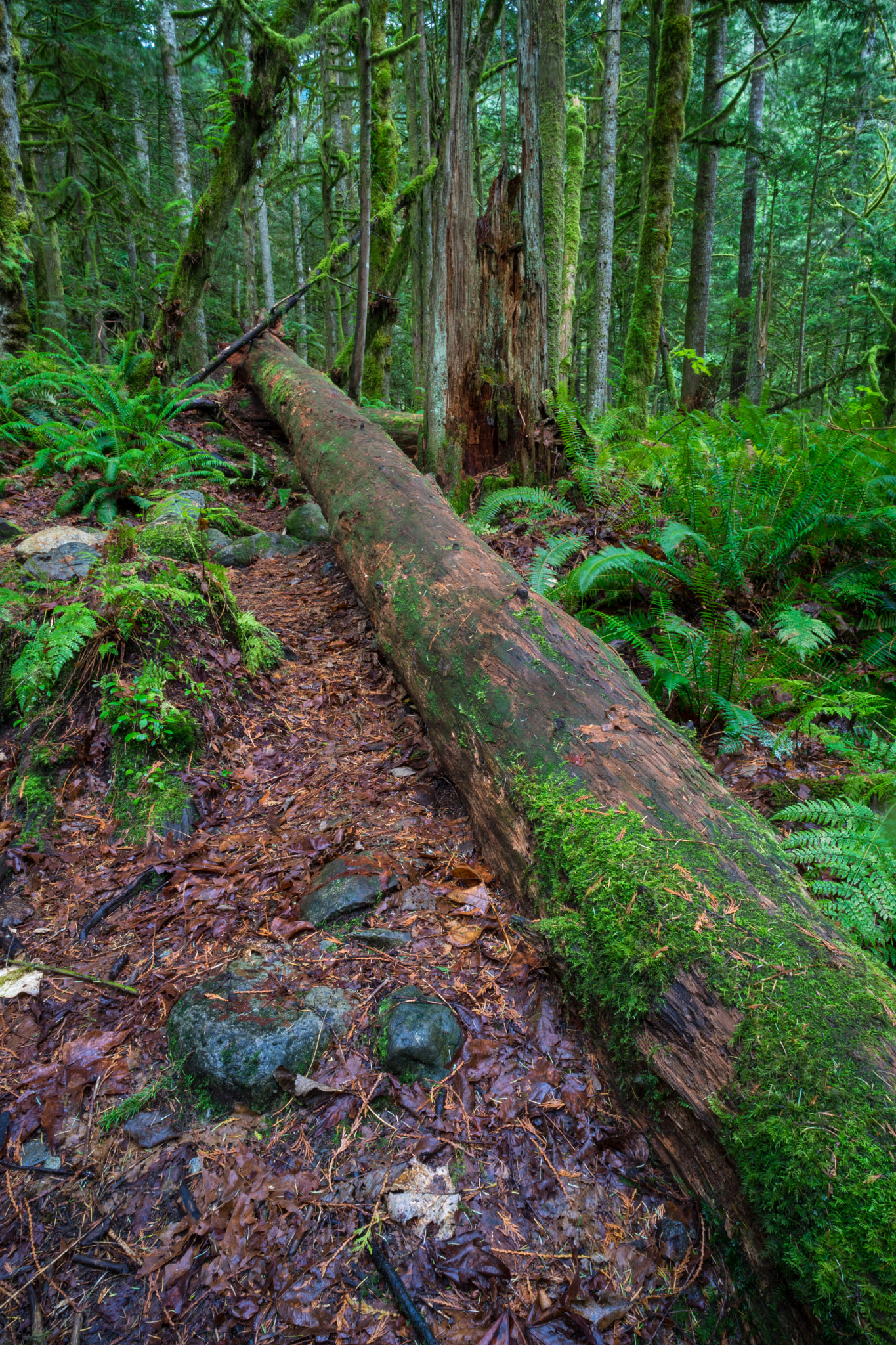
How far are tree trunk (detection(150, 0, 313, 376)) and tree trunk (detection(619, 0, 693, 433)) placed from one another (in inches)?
165

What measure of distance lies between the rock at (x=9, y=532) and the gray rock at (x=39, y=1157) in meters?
4.53

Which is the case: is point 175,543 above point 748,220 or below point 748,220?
below

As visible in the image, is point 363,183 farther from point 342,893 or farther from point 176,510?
point 342,893

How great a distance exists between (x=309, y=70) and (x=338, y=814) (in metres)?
9.94

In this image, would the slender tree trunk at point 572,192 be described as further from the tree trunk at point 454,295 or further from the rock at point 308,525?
the rock at point 308,525

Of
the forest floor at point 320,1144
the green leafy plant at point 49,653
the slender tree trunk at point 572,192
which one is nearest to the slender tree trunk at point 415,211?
the slender tree trunk at point 572,192

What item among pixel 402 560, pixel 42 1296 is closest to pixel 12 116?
pixel 402 560

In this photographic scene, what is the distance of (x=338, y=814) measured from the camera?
292cm

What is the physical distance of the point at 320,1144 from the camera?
1674 mm

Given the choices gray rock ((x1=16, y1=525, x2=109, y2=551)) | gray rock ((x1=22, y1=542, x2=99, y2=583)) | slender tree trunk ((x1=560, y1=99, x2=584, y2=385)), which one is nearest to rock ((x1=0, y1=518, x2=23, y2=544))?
gray rock ((x1=16, y1=525, x2=109, y2=551))

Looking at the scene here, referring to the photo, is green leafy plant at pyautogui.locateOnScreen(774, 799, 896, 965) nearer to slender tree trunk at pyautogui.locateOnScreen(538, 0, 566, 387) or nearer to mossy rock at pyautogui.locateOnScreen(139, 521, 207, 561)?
mossy rock at pyautogui.locateOnScreen(139, 521, 207, 561)

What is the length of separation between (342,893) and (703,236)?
11.6 m

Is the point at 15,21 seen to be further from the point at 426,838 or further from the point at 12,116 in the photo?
the point at 426,838

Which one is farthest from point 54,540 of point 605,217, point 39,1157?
point 605,217
